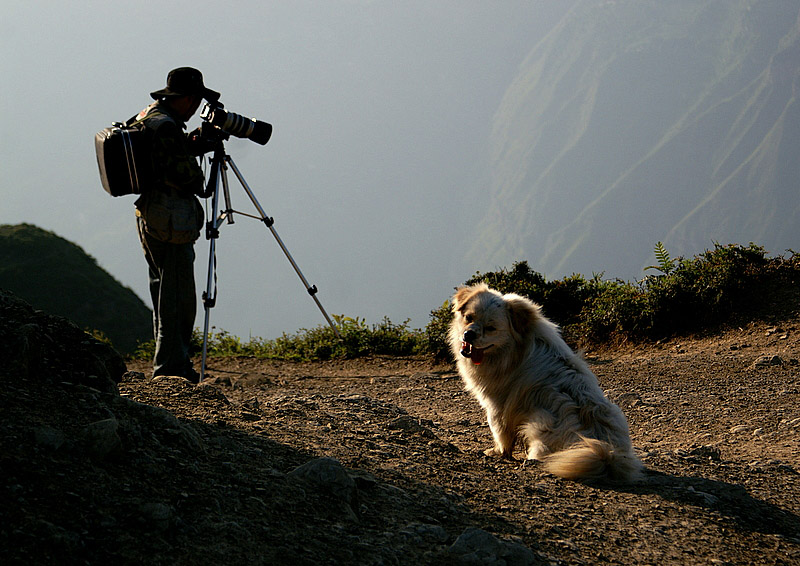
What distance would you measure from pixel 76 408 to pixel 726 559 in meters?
3.14

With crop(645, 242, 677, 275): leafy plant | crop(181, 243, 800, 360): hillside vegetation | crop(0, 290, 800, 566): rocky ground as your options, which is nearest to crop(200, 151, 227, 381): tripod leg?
crop(0, 290, 800, 566): rocky ground

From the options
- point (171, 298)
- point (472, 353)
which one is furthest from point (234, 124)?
point (472, 353)

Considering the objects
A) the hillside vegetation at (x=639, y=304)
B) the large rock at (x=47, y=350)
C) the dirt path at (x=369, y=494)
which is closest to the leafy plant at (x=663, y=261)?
the hillside vegetation at (x=639, y=304)

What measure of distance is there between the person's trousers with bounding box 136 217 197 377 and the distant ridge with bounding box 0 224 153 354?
27.6ft

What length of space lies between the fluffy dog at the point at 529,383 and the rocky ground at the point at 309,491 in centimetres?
33

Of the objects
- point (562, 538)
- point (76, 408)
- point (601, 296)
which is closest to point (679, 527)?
point (562, 538)

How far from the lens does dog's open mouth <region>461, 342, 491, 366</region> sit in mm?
5047

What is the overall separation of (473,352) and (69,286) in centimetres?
1316

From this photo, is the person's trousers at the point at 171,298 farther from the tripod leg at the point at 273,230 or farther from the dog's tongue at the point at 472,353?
the dog's tongue at the point at 472,353

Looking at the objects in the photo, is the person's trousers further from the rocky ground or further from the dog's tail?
the dog's tail

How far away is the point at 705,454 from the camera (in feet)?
17.1

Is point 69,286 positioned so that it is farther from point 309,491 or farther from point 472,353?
point 309,491

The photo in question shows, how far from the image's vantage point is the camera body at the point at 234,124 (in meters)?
6.47

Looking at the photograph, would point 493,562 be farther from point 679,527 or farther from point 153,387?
point 153,387
